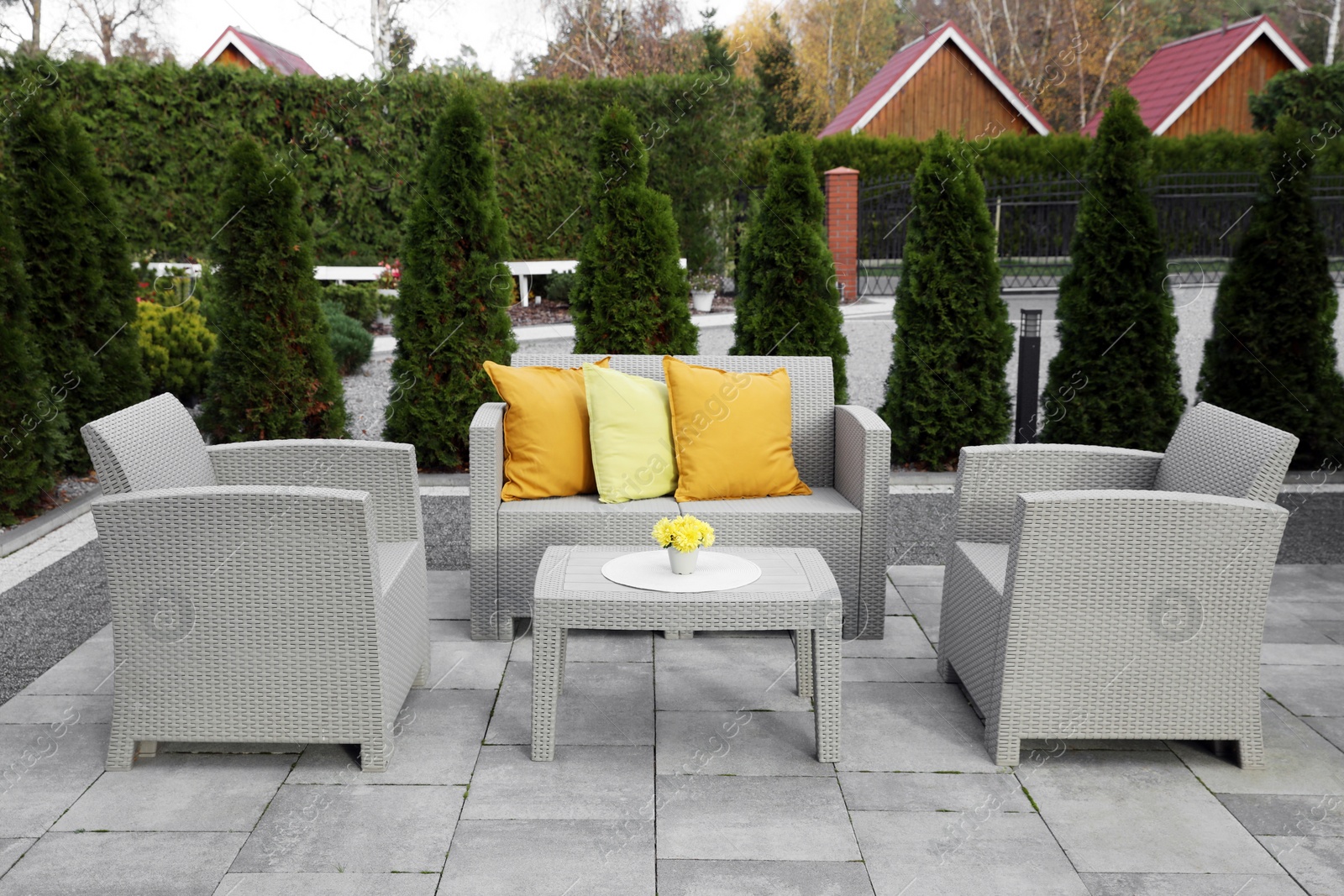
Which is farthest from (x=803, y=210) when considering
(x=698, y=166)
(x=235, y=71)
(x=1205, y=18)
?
(x=1205, y=18)

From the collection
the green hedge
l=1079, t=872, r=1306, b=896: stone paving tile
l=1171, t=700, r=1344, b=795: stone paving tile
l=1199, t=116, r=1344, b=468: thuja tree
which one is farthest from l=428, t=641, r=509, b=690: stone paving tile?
→ the green hedge

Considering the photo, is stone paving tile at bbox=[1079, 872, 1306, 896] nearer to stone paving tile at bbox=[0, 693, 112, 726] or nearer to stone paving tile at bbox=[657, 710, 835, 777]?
stone paving tile at bbox=[657, 710, 835, 777]

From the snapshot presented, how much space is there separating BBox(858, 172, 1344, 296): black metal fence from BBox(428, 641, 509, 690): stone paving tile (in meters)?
12.2

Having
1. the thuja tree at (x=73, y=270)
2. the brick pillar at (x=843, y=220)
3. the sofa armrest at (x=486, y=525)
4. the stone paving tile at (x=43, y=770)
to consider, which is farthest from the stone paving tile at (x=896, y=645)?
the brick pillar at (x=843, y=220)

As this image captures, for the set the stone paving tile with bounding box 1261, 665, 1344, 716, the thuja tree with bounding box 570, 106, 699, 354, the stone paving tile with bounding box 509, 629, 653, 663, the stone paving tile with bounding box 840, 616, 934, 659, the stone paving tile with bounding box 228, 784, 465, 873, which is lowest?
the stone paving tile with bounding box 1261, 665, 1344, 716

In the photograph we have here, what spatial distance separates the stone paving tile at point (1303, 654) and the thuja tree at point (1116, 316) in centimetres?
238

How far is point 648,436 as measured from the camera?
373 centimetres

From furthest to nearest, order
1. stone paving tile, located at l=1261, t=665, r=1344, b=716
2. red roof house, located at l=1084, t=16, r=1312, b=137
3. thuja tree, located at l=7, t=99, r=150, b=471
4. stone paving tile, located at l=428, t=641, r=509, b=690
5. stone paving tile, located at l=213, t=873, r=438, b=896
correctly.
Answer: red roof house, located at l=1084, t=16, r=1312, b=137 < thuja tree, located at l=7, t=99, r=150, b=471 < stone paving tile, located at l=428, t=641, r=509, b=690 < stone paving tile, located at l=1261, t=665, r=1344, b=716 < stone paving tile, located at l=213, t=873, r=438, b=896

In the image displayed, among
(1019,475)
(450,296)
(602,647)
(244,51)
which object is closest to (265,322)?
(450,296)

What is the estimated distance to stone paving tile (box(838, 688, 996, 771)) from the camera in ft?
8.91

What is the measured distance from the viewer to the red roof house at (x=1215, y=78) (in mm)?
21359

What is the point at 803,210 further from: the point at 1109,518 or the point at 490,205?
the point at 1109,518

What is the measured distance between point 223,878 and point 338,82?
39.2ft

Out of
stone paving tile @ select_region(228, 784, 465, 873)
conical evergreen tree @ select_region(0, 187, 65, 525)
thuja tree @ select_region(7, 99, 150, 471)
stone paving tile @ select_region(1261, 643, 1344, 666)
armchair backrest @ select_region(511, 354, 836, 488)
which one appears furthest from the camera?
thuja tree @ select_region(7, 99, 150, 471)
